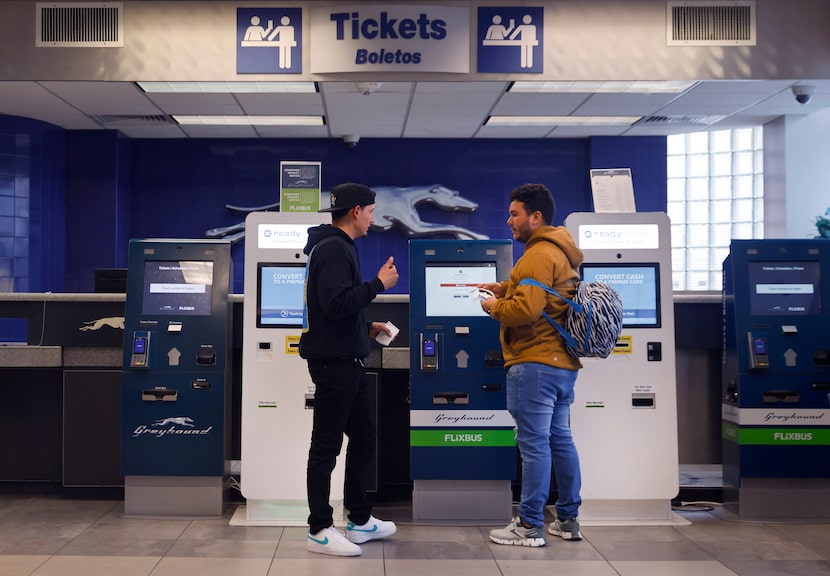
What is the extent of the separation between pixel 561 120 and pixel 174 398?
6.08 metres

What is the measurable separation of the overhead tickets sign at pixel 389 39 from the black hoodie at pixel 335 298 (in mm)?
1903

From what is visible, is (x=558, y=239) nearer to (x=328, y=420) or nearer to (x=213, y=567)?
(x=328, y=420)

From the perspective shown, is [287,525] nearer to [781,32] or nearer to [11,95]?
[781,32]

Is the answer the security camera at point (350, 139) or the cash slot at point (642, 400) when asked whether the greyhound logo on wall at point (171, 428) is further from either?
the security camera at point (350, 139)

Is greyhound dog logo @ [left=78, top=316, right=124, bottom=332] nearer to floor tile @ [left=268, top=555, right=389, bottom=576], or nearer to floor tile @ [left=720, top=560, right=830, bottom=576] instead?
floor tile @ [left=268, top=555, right=389, bottom=576]

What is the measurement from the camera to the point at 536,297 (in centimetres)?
376

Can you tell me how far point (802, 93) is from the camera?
8227 millimetres

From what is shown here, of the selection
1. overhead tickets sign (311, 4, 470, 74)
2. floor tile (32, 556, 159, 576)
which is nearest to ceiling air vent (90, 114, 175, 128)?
overhead tickets sign (311, 4, 470, 74)

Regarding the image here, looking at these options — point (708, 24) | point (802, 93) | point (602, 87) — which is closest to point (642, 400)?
point (708, 24)

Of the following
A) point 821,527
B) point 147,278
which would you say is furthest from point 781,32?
point 147,278

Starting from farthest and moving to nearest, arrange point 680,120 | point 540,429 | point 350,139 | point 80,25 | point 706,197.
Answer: point 706,197 → point 350,139 → point 680,120 → point 80,25 → point 540,429

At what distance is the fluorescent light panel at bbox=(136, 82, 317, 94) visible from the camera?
755 cm

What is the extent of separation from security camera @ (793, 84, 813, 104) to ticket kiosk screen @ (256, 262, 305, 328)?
5896mm

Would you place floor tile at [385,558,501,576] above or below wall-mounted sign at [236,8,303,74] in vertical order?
below
